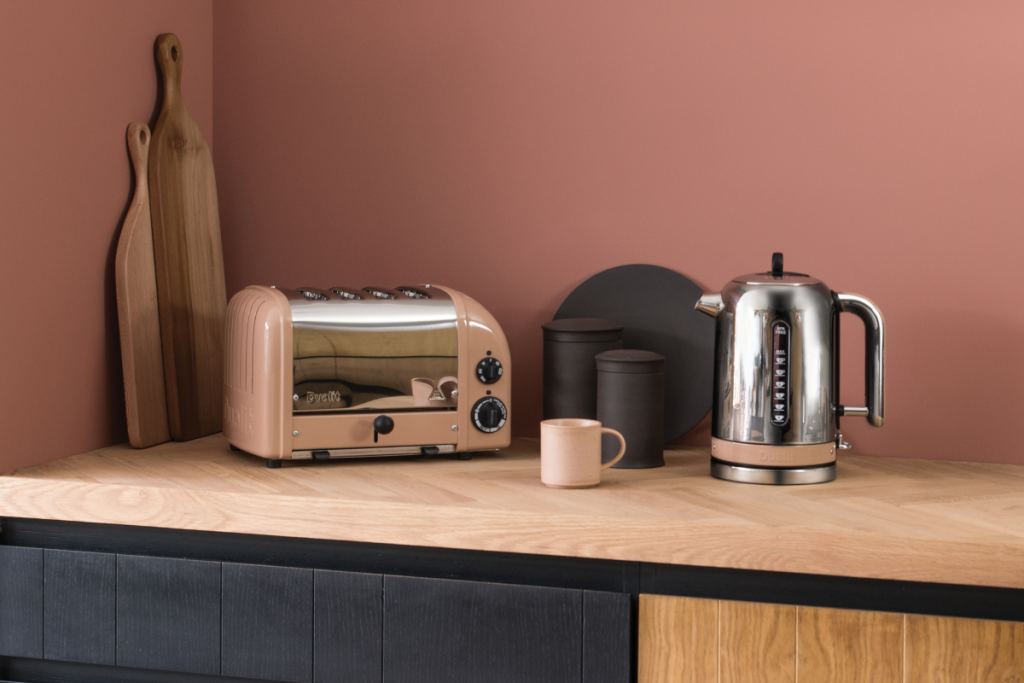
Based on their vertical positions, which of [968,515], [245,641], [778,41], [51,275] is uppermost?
[778,41]

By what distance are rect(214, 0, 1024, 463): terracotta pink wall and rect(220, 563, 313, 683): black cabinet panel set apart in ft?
1.90

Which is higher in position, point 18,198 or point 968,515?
point 18,198

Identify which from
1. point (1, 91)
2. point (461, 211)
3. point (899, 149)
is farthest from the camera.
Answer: point (461, 211)

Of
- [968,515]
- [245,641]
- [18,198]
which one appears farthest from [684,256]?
[18,198]

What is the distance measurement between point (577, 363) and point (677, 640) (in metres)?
0.50

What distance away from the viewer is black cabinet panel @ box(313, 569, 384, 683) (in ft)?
3.74

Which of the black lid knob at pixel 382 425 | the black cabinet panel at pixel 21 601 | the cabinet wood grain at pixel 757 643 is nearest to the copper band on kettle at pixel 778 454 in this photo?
the cabinet wood grain at pixel 757 643

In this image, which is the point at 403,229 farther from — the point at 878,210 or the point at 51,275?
the point at 878,210

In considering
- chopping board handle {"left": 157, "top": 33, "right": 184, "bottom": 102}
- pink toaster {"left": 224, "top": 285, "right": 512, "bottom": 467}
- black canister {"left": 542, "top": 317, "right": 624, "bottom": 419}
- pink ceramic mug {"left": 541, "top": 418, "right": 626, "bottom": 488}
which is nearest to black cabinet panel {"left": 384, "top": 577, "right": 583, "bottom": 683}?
pink ceramic mug {"left": 541, "top": 418, "right": 626, "bottom": 488}

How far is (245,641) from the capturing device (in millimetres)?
1175

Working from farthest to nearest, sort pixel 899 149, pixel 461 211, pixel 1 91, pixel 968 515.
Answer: pixel 461 211, pixel 899 149, pixel 1 91, pixel 968 515

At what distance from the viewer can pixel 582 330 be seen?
1.45 meters

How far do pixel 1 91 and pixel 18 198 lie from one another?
0.14m

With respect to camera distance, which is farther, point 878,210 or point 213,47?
point 213,47
